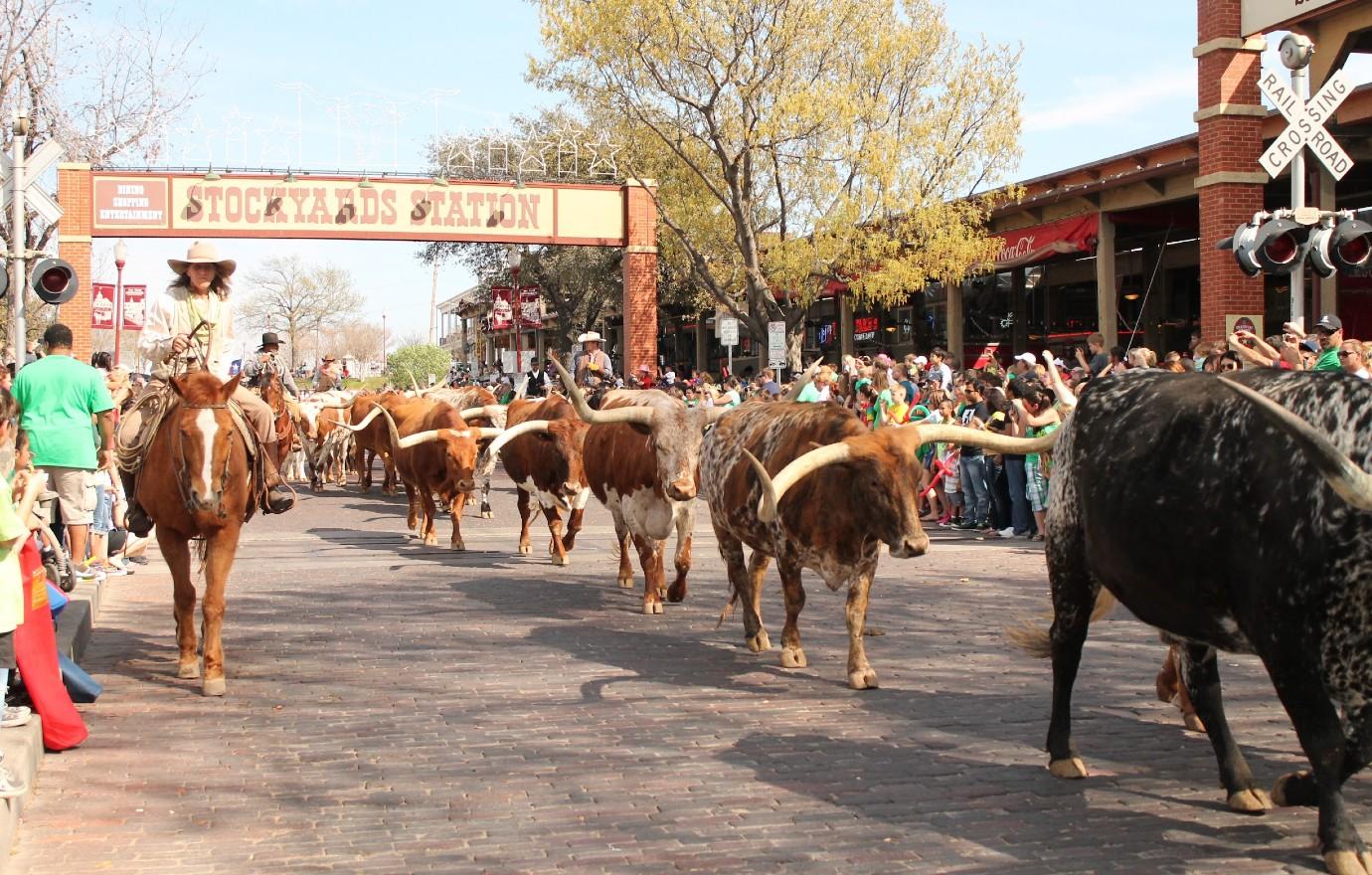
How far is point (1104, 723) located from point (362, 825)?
3.62 m

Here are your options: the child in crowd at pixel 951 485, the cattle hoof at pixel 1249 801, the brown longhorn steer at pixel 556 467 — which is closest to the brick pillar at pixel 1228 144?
the child in crowd at pixel 951 485

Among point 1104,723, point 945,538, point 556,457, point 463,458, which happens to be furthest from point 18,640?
point 945,538

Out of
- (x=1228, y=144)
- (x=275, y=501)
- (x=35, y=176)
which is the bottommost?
(x=275, y=501)

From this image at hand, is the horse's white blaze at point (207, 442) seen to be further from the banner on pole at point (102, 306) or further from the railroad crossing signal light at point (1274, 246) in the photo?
the banner on pole at point (102, 306)

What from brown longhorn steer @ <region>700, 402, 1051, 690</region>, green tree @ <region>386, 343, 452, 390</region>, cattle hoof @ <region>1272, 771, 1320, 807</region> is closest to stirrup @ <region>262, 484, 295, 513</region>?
brown longhorn steer @ <region>700, 402, 1051, 690</region>

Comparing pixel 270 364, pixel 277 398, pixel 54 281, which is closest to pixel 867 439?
pixel 54 281

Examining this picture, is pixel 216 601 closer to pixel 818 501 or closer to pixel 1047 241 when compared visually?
pixel 818 501

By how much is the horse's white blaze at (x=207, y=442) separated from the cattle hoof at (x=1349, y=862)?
5964mm

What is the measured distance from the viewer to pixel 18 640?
20.4 ft

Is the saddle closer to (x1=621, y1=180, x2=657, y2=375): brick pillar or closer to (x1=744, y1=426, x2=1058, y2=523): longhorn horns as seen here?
(x1=744, y1=426, x2=1058, y2=523): longhorn horns

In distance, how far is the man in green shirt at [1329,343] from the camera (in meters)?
11.6

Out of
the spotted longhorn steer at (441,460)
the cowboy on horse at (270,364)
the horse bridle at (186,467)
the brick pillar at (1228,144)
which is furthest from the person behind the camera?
the brick pillar at (1228,144)

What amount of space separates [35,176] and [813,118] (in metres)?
16.7

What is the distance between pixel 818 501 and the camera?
799cm
